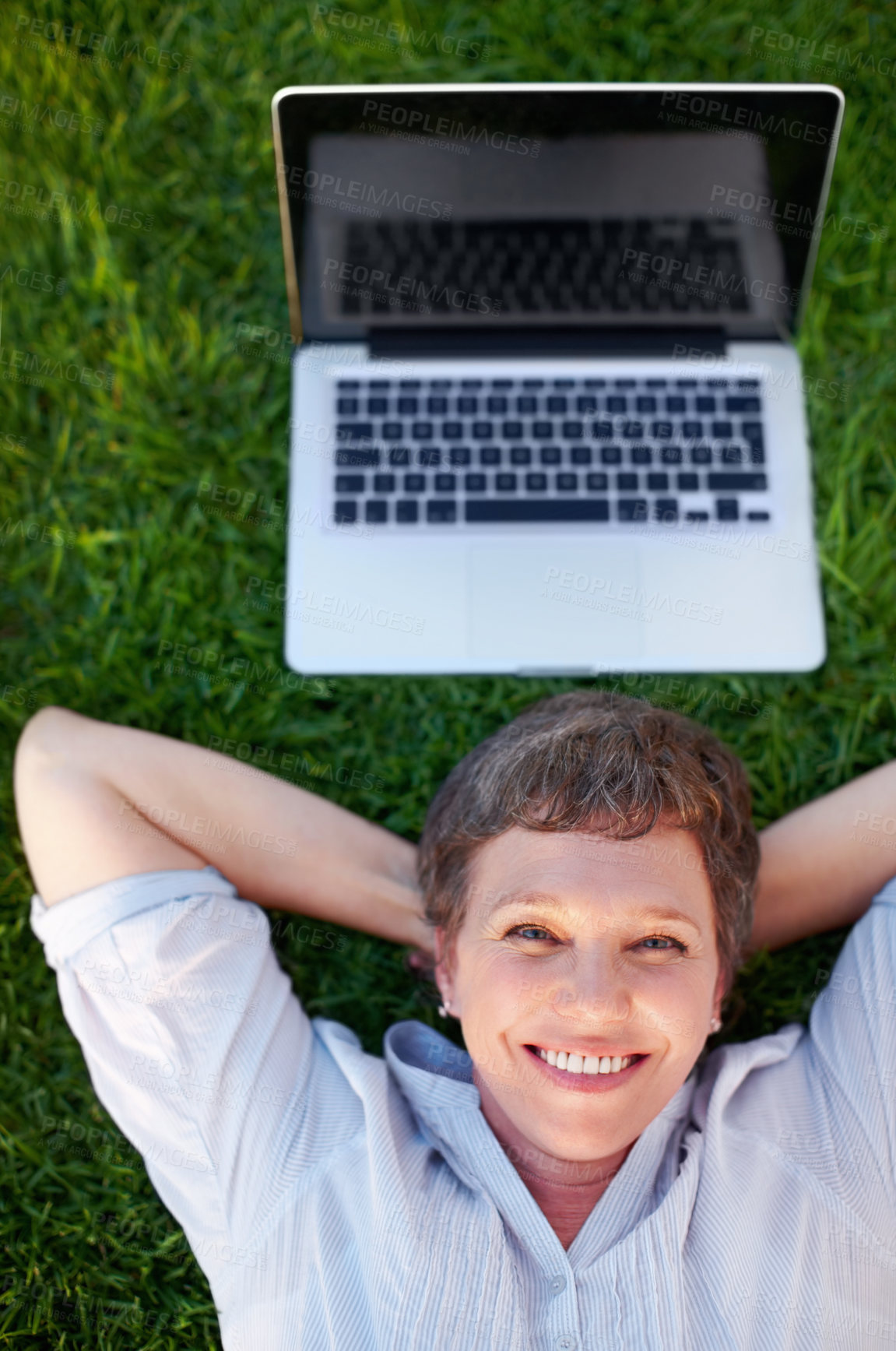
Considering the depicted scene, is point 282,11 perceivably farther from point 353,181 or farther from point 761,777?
point 761,777

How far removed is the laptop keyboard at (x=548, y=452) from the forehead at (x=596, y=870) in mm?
787

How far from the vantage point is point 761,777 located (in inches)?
92.1

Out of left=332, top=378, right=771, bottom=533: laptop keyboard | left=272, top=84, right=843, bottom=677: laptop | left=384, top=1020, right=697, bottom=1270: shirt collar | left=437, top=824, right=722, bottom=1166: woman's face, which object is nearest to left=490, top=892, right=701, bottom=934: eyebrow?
left=437, top=824, right=722, bottom=1166: woman's face

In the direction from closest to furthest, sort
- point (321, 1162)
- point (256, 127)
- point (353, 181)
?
point (321, 1162)
point (353, 181)
point (256, 127)

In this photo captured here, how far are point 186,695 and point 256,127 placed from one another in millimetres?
1412

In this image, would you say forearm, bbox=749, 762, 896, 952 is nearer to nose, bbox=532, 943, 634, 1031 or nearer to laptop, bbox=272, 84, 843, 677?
laptop, bbox=272, 84, 843, 677

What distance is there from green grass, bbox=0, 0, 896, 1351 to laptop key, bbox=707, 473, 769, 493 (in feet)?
0.79

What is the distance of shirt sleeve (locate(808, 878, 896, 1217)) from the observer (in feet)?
5.93

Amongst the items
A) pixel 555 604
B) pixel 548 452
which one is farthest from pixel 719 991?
pixel 548 452

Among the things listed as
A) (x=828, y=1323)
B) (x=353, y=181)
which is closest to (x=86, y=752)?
(x=353, y=181)

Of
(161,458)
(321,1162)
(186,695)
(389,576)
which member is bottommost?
(321,1162)

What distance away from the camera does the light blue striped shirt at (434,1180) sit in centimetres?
172

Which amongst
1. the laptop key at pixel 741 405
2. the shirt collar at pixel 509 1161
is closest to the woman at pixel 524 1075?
the shirt collar at pixel 509 1161

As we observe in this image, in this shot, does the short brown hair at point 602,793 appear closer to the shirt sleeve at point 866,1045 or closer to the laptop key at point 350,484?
the shirt sleeve at point 866,1045
